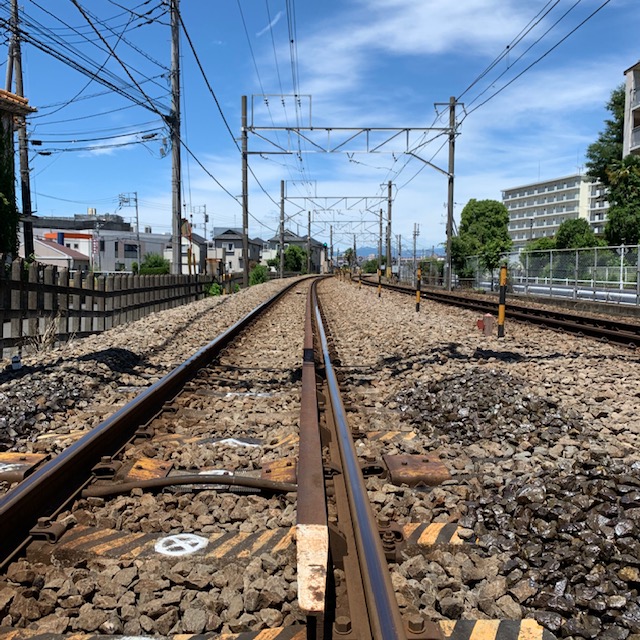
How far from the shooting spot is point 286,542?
3012 mm

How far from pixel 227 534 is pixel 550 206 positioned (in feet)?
531

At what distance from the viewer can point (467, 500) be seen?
3607mm

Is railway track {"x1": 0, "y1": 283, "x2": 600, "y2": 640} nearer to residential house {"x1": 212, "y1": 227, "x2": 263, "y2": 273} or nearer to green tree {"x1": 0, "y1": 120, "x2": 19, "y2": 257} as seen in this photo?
green tree {"x1": 0, "y1": 120, "x2": 19, "y2": 257}

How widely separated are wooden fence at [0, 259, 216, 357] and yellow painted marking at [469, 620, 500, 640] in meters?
8.80

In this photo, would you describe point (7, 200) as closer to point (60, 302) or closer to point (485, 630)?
point (60, 302)

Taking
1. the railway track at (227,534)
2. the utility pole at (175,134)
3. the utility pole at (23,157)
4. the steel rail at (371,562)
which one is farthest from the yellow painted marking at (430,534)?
the utility pole at (23,157)

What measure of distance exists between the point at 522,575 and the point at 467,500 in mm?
827

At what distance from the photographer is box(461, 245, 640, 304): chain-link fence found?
23.1 meters

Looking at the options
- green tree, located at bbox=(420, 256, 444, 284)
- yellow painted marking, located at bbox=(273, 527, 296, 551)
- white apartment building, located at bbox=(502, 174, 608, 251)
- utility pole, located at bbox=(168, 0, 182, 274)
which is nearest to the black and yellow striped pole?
yellow painted marking, located at bbox=(273, 527, 296, 551)

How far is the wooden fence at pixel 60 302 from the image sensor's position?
1002cm

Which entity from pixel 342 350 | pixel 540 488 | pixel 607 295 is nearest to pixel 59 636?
pixel 540 488

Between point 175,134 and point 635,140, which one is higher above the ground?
point 635,140

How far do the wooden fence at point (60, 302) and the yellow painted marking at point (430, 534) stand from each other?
8.11 metres

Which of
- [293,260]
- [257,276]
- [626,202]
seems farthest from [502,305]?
[293,260]
